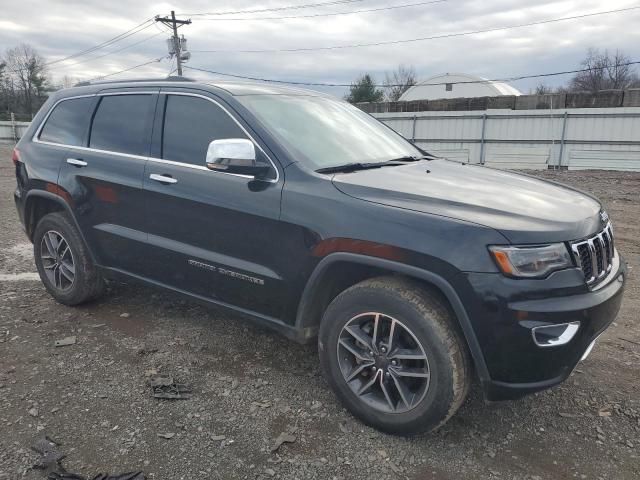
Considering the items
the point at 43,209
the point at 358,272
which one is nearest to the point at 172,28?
the point at 43,209

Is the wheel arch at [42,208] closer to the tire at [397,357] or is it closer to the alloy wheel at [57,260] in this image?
the alloy wheel at [57,260]

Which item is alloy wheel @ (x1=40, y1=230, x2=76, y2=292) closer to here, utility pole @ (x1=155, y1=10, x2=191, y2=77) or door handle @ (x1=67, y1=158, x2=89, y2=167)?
door handle @ (x1=67, y1=158, x2=89, y2=167)

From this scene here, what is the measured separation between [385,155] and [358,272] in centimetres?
106

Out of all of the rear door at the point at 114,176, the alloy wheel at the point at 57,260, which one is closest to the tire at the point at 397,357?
the rear door at the point at 114,176

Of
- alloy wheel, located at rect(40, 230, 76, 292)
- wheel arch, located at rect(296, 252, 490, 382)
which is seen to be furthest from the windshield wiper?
alloy wheel, located at rect(40, 230, 76, 292)

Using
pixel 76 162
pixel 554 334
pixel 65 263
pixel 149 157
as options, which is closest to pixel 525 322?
pixel 554 334

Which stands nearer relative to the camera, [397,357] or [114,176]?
[397,357]

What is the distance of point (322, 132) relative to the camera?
3477 millimetres

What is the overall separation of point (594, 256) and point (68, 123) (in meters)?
4.07

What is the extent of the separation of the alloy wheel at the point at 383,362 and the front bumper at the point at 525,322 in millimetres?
336

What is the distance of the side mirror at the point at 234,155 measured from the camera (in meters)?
2.96

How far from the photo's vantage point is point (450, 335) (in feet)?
8.32

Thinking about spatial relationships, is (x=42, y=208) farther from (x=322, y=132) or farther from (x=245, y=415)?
(x=245, y=415)

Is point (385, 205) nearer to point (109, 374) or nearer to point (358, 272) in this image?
point (358, 272)
